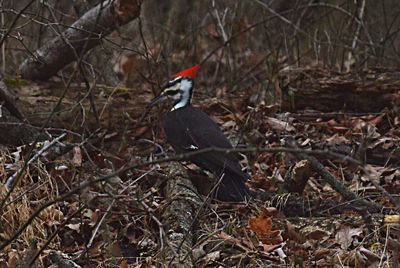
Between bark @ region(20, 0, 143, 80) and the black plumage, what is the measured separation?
84cm

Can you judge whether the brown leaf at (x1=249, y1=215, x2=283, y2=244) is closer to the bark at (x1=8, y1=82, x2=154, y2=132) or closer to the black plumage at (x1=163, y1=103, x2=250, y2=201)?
the black plumage at (x1=163, y1=103, x2=250, y2=201)

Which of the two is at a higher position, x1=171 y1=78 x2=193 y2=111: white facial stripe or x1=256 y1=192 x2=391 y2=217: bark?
x1=171 y1=78 x2=193 y2=111: white facial stripe

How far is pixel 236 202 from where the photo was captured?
5.82 metres

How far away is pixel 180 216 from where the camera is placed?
536 cm

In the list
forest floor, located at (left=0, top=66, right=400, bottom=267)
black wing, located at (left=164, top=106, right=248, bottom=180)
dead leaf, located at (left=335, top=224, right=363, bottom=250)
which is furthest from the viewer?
black wing, located at (left=164, top=106, right=248, bottom=180)

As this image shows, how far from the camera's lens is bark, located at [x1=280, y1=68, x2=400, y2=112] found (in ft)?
24.7

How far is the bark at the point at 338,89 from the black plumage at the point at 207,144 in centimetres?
107

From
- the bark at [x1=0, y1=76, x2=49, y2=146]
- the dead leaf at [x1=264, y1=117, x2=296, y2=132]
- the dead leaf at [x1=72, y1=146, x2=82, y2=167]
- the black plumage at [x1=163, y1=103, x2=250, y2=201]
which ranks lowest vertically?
the dead leaf at [x1=264, y1=117, x2=296, y2=132]

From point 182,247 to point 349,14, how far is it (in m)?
4.64

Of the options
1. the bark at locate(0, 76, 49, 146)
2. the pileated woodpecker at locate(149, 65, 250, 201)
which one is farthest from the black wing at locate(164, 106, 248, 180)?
the bark at locate(0, 76, 49, 146)

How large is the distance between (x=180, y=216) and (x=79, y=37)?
8.43 feet

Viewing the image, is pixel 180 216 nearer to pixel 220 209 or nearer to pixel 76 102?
pixel 220 209

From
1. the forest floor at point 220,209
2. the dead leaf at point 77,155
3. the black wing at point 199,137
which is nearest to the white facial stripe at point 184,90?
the black wing at point 199,137

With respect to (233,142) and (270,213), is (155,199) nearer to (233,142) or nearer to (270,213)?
(270,213)
